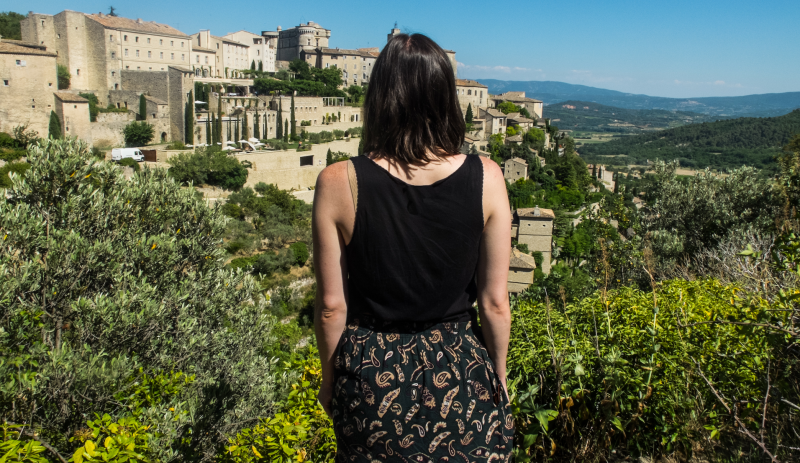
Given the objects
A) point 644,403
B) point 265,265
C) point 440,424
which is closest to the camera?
point 440,424

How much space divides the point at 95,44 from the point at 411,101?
41.6 metres

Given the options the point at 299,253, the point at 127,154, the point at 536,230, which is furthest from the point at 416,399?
the point at 127,154

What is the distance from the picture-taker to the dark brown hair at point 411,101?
145 centimetres

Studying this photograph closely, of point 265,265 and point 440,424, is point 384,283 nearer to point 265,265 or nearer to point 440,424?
point 440,424

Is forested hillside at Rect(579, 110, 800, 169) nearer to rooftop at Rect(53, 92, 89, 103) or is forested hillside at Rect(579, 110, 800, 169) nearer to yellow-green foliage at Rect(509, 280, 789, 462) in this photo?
rooftop at Rect(53, 92, 89, 103)

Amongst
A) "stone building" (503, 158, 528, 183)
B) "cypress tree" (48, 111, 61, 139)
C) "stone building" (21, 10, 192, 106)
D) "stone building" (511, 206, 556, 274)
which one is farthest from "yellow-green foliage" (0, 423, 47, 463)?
"stone building" (21, 10, 192, 106)

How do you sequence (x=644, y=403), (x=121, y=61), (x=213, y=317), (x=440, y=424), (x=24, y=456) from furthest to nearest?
(x=121, y=61), (x=213, y=317), (x=644, y=403), (x=24, y=456), (x=440, y=424)

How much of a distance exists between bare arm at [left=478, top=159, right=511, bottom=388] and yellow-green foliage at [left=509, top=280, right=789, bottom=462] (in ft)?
2.56

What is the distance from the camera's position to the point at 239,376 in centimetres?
493

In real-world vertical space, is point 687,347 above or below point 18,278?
above

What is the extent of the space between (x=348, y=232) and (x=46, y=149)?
15.4ft

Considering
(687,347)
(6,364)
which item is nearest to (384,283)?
(687,347)

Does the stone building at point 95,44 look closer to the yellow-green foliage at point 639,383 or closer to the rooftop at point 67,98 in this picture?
the rooftop at point 67,98

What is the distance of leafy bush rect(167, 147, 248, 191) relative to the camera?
2641 cm
